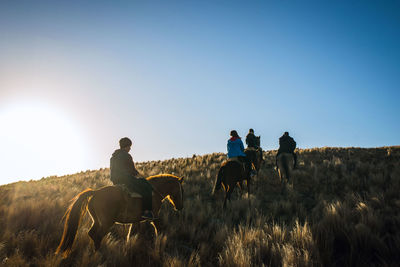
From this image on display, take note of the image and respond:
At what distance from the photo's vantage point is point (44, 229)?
5.15 m

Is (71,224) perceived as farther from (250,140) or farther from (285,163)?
(285,163)

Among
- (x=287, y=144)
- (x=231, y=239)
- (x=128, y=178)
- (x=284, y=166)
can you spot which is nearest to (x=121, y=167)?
(x=128, y=178)

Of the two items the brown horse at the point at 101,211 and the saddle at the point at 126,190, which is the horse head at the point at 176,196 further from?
the saddle at the point at 126,190

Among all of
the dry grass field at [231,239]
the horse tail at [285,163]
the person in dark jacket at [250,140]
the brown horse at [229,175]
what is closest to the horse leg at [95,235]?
the dry grass field at [231,239]

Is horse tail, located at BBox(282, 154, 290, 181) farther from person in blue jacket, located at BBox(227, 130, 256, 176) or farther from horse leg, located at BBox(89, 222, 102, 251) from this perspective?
horse leg, located at BBox(89, 222, 102, 251)

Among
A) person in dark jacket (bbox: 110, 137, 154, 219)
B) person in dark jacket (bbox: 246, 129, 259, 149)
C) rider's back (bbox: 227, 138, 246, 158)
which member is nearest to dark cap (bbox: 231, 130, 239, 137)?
rider's back (bbox: 227, 138, 246, 158)

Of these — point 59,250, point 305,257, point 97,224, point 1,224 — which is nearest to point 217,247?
point 305,257

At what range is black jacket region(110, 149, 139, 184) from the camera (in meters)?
4.62

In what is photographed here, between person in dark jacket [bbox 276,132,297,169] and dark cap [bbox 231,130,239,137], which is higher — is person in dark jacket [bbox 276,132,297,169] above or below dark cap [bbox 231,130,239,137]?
below

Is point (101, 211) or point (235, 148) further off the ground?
point (235, 148)

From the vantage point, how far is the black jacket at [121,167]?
182 inches

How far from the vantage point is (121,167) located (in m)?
4.68

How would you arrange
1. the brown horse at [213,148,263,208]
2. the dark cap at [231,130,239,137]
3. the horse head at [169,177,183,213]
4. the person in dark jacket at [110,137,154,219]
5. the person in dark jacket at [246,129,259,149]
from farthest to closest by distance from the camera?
1. the person in dark jacket at [246,129,259,149]
2. the dark cap at [231,130,239,137]
3. the brown horse at [213,148,263,208]
4. the horse head at [169,177,183,213]
5. the person in dark jacket at [110,137,154,219]

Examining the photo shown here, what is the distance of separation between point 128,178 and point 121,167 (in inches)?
13.0
